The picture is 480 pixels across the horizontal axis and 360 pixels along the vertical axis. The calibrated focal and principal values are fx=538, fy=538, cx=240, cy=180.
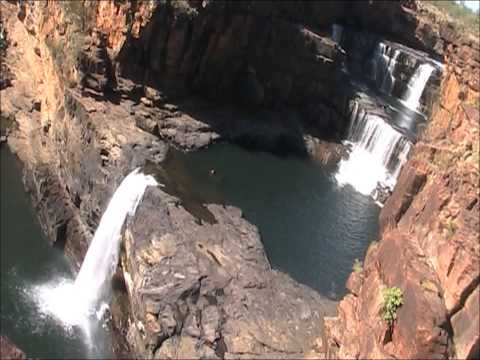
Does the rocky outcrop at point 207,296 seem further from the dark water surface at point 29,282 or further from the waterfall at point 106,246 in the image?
the dark water surface at point 29,282

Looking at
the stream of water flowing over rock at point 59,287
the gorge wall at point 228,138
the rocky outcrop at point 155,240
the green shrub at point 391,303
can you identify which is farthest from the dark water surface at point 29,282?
the green shrub at point 391,303

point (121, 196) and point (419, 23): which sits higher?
point (419, 23)

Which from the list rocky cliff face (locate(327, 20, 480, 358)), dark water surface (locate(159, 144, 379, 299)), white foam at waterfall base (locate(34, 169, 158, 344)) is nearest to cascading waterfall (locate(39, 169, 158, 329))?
white foam at waterfall base (locate(34, 169, 158, 344))

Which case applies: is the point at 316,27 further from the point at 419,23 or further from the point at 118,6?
the point at 118,6

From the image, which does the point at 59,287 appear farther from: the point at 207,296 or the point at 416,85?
the point at 416,85

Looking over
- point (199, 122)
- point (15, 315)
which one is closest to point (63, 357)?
point (15, 315)

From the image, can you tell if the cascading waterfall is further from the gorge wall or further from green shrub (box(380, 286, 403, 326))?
green shrub (box(380, 286, 403, 326))

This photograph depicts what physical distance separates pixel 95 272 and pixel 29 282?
9.64ft

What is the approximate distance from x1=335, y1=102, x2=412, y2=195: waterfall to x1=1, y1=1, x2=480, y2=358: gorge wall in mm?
2110

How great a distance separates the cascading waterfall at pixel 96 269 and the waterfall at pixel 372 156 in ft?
48.8

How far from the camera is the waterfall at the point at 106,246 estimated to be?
2333 cm

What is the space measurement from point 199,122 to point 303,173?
24.6 ft

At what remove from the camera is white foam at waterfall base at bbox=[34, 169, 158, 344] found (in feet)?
74.7

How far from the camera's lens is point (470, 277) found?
1197 centimetres
